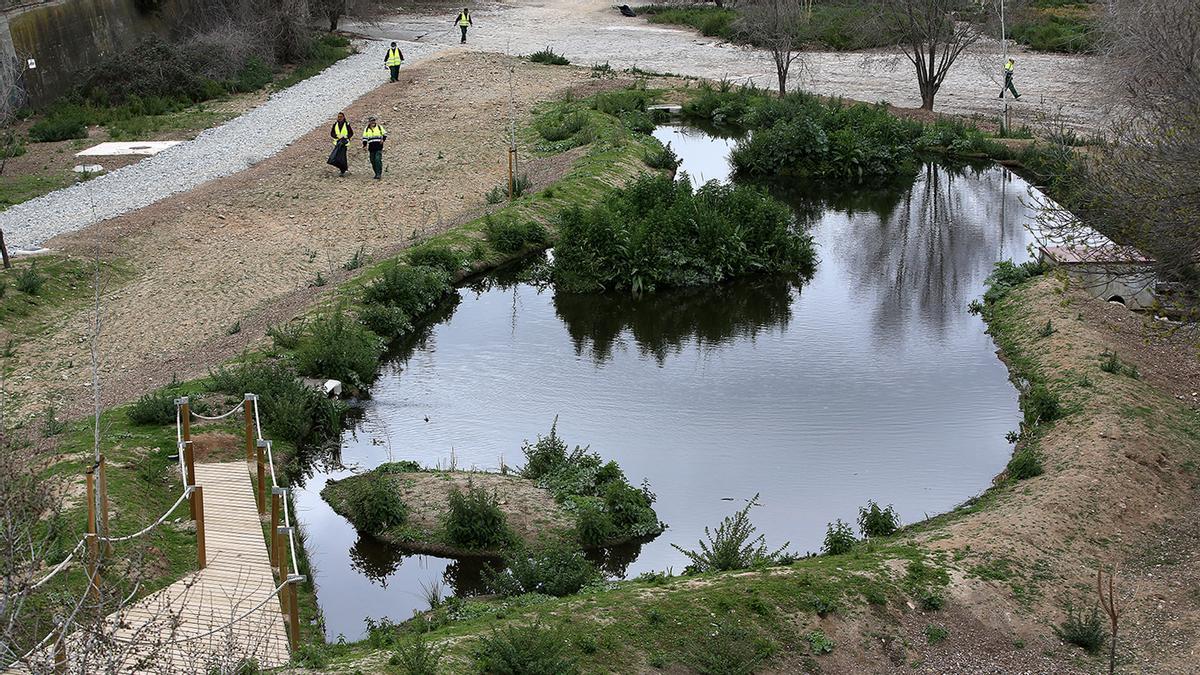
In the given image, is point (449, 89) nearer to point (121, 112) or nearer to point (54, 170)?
point (121, 112)

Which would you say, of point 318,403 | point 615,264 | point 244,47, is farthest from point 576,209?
point 244,47

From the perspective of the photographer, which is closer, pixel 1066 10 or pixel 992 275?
pixel 992 275

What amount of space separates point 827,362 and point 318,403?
814 centimetres

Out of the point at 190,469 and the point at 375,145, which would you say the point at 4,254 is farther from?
the point at 190,469

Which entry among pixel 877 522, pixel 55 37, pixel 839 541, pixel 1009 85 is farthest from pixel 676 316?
pixel 55 37

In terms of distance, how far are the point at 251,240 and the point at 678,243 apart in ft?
27.7

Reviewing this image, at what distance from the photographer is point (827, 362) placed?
21812 mm

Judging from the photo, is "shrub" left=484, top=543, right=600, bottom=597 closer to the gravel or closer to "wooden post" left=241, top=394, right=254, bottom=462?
"wooden post" left=241, top=394, right=254, bottom=462

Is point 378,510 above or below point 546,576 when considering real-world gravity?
above

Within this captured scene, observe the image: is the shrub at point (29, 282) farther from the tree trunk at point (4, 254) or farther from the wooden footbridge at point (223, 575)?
the wooden footbridge at point (223, 575)

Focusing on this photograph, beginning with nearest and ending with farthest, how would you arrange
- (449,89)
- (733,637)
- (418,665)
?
(418,665)
(733,637)
(449,89)

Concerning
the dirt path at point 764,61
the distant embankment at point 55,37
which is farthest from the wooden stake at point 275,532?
the dirt path at point 764,61

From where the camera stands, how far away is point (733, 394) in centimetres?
2047

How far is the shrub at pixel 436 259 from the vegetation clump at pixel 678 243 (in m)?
1.95
